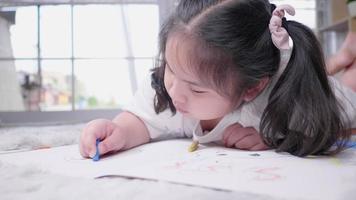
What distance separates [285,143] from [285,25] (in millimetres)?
210

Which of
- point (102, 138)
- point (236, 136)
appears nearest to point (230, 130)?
point (236, 136)

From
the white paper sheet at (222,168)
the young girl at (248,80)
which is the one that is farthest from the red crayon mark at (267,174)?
the young girl at (248,80)

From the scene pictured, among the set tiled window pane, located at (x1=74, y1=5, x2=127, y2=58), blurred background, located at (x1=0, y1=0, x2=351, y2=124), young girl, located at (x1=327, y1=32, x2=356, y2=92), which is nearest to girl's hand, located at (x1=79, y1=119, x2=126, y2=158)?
young girl, located at (x1=327, y1=32, x2=356, y2=92)

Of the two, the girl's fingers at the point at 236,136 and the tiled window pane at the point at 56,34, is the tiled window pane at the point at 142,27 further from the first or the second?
the girl's fingers at the point at 236,136

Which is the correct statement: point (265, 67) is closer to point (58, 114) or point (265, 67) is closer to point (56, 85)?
point (58, 114)

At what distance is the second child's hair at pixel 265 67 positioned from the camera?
1.87ft

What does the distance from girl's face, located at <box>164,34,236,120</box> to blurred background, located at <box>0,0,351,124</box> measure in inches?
31.6

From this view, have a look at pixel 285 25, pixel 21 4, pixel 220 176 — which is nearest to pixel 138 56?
pixel 21 4

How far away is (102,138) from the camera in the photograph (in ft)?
2.08

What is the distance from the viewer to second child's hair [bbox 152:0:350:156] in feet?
1.87

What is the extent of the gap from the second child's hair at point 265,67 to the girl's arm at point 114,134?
0.52ft

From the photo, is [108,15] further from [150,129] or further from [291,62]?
[291,62]

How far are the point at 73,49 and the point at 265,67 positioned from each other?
1.37 metres

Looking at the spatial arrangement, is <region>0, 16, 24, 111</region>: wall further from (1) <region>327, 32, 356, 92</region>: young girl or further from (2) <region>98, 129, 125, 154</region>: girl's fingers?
(1) <region>327, 32, 356, 92</region>: young girl
